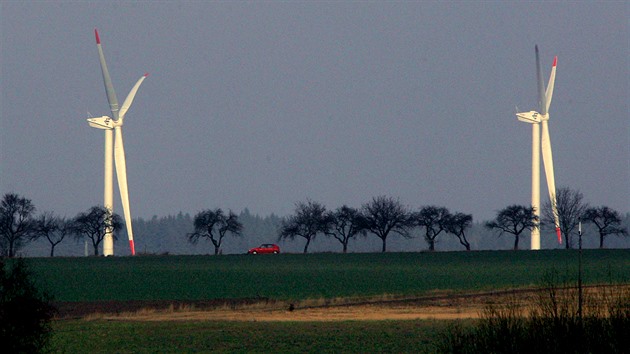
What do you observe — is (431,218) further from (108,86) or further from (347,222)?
(108,86)

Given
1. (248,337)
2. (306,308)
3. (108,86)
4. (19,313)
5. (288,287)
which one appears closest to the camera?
(19,313)

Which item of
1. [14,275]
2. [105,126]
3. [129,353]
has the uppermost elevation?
[105,126]

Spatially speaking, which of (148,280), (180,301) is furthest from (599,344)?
(148,280)

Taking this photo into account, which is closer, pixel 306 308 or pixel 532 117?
pixel 306 308

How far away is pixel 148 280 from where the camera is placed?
84812 millimetres

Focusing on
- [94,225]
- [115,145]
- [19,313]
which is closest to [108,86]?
[115,145]

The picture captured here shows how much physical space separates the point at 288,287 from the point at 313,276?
47.1 ft

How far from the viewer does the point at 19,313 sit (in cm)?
2439

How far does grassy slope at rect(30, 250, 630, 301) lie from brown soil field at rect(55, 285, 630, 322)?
377 cm

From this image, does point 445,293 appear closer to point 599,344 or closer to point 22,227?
point 599,344

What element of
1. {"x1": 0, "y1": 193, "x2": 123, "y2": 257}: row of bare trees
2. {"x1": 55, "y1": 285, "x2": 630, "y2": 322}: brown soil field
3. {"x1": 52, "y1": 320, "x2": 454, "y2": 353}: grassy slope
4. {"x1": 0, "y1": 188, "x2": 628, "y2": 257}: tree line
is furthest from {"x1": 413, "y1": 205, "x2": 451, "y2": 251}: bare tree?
{"x1": 52, "y1": 320, "x2": 454, "y2": 353}: grassy slope

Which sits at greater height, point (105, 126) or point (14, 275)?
point (105, 126)

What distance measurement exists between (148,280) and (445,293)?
93.1ft

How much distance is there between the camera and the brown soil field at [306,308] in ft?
164
